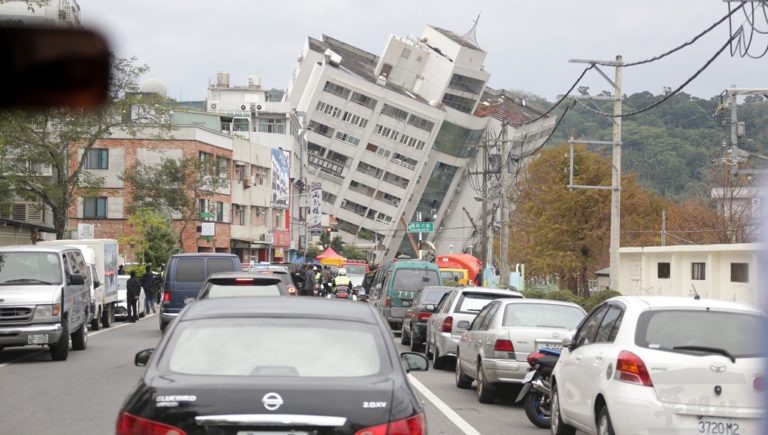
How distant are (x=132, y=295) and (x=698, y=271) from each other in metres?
27.7

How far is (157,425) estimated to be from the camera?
20.0 feet

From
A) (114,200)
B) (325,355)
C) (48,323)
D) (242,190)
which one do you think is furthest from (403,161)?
(325,355)

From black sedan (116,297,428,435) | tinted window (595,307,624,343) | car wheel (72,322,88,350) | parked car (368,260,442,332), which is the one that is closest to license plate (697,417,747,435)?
tinted window (595,307,624,343)

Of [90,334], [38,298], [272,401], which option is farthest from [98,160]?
[272,401]

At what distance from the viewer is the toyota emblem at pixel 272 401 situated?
19.9ft

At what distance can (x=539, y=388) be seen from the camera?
1311 cm

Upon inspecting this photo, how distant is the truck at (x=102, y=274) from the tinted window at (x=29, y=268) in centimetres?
1027

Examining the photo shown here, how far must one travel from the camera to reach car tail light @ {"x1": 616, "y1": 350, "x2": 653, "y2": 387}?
9461 mm

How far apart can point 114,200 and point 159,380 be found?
6798 cm

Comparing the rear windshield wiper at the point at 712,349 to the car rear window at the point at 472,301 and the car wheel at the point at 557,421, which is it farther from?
the car rear window at the point at 472,301

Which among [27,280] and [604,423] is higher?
[27,280]

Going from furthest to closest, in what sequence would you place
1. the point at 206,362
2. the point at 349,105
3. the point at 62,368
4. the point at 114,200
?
the point at 349,105 → the point at 114,200 → the point at 62,368 → the point at 206,362

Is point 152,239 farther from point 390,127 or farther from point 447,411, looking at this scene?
point 390,127

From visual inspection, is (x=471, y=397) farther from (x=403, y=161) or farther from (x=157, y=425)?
(x=403, y=161)
